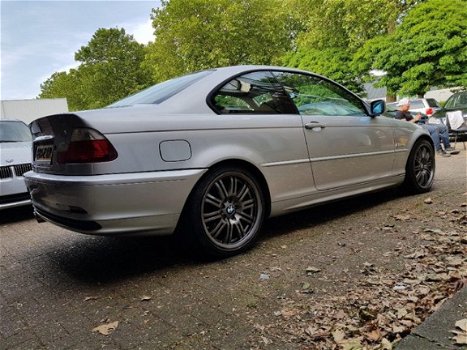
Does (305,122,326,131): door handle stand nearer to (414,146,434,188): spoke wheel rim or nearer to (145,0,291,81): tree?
(414,146,434,188): spoke wheel rim

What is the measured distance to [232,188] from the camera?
3258mm

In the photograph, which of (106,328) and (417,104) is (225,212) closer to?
(106,328)

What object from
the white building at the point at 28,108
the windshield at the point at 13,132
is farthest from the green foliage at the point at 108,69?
the windshield at the point at 13,132

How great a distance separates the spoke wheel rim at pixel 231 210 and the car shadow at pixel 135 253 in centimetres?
23

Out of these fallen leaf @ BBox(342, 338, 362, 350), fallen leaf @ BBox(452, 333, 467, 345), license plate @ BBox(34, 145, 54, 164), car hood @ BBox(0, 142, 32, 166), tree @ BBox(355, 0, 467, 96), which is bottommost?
fallen leaf @ BBox(342, 338, 362, 350)

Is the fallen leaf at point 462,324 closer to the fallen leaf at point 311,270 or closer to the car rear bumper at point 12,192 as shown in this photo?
the fallen leaf at point 311,270

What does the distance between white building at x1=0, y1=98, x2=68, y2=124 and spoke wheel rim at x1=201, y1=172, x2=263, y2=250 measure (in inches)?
1134

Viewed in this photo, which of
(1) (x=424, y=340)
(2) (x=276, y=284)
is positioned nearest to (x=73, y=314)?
(2) (x=276, y=284)

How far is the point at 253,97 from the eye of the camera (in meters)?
3.58

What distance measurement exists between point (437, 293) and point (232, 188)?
1604mm

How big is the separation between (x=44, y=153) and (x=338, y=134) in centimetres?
267

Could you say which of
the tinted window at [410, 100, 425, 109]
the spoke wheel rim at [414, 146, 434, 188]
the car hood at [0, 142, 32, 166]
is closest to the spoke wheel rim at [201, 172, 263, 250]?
the spoke wheel rim at [414, 146, 434, 188]

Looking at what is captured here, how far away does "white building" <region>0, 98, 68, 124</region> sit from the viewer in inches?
1145

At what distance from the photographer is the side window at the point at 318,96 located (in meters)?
3.88
